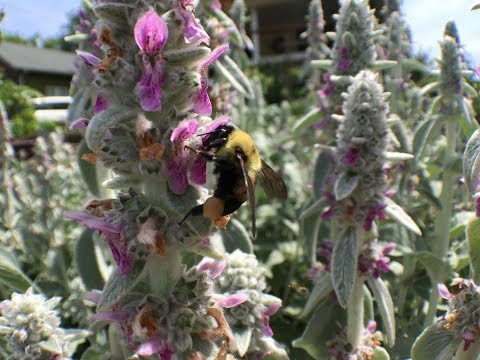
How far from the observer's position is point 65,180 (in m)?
6.17

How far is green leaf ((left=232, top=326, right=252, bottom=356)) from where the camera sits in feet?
6.62

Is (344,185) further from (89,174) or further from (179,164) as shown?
(89,174)

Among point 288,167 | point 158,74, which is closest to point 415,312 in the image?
point 288,167

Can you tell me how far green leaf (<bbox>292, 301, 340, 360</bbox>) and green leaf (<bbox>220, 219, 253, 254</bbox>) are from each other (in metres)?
0.59

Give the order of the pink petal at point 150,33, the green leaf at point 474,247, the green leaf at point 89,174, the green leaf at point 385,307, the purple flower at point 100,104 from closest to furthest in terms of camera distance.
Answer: the pink petal at point 150,33, the purple flower at point 100,104, the green leaf at point 474,247, the green leaf at point 385,307, the green leaf at point 89,174

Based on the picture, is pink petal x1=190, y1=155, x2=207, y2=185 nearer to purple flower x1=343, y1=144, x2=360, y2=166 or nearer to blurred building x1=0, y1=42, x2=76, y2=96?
purple flower x1=343, y1=144, x2=360, y2=166

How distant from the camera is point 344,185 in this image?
2459 millimetres

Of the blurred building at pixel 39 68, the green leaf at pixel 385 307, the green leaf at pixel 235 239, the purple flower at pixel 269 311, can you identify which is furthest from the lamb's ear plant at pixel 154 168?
the blurred building at pixel 39 68

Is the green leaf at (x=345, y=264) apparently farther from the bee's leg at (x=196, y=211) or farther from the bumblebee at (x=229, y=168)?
the bee's leg at (x=196, y=211)

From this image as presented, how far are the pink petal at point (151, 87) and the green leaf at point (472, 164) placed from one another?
101cm

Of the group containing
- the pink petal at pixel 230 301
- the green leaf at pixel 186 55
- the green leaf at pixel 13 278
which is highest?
the green leaf at pixel 186 55

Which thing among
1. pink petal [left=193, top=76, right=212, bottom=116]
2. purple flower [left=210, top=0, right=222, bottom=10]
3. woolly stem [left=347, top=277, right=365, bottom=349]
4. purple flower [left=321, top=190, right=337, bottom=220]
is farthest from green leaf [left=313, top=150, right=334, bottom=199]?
pink petal [left=193, top=76, right=212, bottom=116]

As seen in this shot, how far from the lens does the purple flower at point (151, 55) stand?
55.4 inches

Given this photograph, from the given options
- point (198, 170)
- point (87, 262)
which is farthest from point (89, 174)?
point (198, 170)
